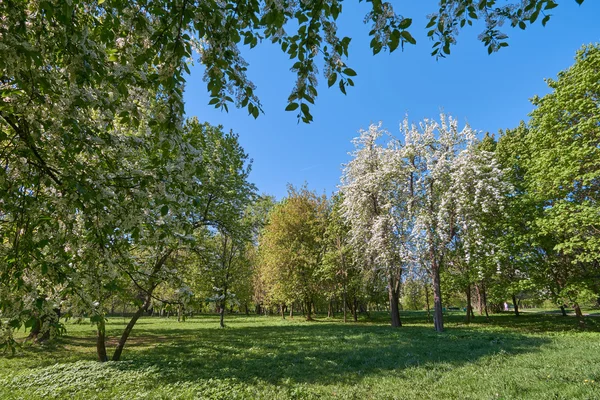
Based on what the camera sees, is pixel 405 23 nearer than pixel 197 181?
Yes

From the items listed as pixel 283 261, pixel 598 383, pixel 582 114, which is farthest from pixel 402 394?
pixel 283 261

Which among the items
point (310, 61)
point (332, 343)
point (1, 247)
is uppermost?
point (310, 61)

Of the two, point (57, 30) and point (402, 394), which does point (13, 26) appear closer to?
point (57, 30)

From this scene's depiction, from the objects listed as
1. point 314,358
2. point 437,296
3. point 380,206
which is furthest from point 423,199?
point 314,358

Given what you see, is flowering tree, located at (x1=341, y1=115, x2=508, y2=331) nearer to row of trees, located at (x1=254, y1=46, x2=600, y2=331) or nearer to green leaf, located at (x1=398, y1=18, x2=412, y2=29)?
row of trees, located at (x1=254, y1=46, x2=600, y2=331)

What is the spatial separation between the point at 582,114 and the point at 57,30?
23390 millimetres

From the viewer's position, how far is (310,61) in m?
3.34

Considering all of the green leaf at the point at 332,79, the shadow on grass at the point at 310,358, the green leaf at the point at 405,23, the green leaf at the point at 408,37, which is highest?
the green leaf at the point at 405,23

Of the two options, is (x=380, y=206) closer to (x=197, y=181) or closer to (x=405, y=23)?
(x=197, y=181)

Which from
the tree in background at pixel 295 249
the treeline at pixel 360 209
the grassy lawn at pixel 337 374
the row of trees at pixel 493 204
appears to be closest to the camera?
the treeline at pixel 360 209

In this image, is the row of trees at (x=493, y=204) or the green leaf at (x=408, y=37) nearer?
the green leaf at (x=408, y=37)

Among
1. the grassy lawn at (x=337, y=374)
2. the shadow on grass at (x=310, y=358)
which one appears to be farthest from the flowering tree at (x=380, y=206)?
the grassy lawn at (x=337, y=374)

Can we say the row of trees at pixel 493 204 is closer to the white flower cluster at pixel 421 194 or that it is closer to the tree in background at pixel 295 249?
the white flower cluster at pixel 421 194

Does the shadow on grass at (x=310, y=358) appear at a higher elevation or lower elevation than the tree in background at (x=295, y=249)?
lower
